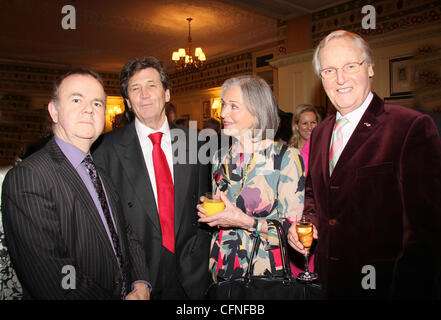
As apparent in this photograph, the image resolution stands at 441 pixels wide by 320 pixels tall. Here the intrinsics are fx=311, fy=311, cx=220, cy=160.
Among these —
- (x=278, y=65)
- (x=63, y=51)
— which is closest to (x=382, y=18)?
(x=278, y=65)

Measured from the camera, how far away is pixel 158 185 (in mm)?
1901

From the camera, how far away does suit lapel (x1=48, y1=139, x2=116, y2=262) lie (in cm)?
134

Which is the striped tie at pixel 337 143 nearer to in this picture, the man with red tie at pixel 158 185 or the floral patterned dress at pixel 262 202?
the floral patterned dress at pixel 262 202

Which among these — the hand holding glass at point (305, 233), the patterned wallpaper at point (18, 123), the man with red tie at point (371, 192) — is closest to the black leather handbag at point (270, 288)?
the hand holding glass at point (305, 233)

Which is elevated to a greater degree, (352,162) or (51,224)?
(352,162)

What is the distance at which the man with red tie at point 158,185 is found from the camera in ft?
5.97

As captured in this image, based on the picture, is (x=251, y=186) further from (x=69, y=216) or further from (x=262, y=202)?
(x=69, y=216)

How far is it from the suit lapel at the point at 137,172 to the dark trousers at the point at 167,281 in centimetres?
18

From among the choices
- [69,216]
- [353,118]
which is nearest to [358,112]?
[353,118]

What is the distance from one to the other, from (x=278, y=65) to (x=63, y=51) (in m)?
7.16

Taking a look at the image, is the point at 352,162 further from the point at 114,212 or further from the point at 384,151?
the point at 114,212

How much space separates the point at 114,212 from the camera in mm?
1555

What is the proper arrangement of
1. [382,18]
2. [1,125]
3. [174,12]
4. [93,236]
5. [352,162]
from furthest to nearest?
[174,12] < [382,18] < [1,125] < [352,162] < [93,236]

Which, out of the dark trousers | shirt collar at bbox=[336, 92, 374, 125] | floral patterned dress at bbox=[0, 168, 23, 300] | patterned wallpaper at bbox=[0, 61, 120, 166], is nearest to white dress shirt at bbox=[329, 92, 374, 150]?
shirt collar at bbox=[336, 92, 374, 125]
